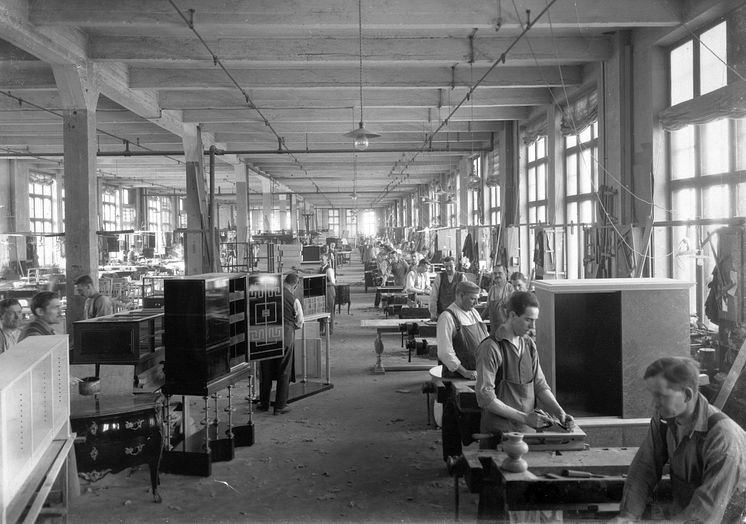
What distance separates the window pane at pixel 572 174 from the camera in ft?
40.7

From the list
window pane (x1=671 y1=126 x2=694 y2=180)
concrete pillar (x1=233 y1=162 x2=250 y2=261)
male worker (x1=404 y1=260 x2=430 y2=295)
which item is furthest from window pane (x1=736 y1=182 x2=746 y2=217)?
concrete pillar (x1=233 y1=162 x2=250 y2=261)

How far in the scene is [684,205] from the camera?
877 centimetres

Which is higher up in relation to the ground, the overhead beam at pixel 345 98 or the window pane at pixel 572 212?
the overhead beam at pixel 345 98

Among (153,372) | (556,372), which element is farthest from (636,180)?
(153,372)

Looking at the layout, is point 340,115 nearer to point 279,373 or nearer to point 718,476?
point 279,373

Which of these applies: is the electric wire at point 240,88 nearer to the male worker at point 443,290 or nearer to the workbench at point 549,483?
the male worker at point 443,290

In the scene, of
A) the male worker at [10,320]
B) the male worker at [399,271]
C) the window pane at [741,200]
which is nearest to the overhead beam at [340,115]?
the male worker at [399,271]

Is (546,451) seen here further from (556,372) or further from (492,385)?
(556,372)

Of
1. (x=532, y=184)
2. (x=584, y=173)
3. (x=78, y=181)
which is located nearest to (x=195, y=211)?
(x=78, y=181)

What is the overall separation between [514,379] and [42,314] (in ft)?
13.0

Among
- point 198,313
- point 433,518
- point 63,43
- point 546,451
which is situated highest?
point 63,43

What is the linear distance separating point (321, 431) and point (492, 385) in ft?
11.5

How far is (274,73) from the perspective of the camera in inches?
448

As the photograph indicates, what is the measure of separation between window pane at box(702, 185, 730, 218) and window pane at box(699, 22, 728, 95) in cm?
115
